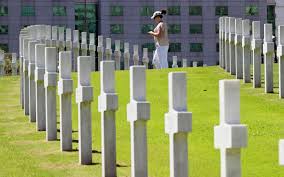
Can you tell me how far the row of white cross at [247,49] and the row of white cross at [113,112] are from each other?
18.6ft

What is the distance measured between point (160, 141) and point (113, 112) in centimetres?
322

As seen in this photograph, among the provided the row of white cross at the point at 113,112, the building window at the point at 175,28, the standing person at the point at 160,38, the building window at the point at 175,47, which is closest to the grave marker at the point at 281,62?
the row of white cross at the point at 113,112

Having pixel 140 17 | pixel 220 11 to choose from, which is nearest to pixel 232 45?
pixel 140 17

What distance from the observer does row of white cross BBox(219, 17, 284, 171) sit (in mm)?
23953

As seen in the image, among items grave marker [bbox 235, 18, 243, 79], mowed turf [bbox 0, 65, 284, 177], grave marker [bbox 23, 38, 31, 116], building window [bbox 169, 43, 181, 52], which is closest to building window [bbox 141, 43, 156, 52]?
building window [bbox 169, 43, 181, 52]

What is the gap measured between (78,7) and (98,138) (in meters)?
116

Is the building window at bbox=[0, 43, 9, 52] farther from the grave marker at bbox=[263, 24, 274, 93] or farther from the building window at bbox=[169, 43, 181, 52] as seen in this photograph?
the grave marker at bbox=[263, 24, 274, 93]

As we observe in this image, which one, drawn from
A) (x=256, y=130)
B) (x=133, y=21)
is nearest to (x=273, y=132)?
(x=256, y=130)

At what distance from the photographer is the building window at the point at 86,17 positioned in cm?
13075

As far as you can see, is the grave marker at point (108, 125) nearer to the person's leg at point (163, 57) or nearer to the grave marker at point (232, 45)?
the grave marker at point (232, 45)

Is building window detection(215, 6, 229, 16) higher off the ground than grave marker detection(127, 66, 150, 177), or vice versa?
building window detection(215, 6, 229, 16)

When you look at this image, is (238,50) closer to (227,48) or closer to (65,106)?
(227,48)

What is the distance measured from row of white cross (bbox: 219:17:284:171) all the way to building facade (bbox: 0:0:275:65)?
317 ft

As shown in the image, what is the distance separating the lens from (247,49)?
85.8 feet
